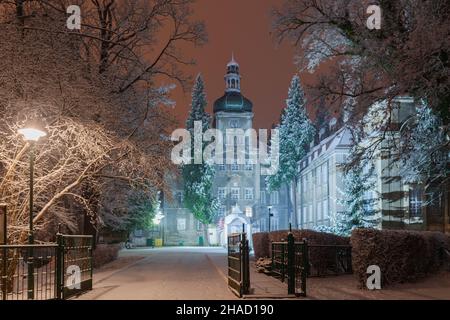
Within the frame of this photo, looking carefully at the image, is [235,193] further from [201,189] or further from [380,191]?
[380,191]

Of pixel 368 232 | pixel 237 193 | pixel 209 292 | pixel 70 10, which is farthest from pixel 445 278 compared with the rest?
pixel 237 193

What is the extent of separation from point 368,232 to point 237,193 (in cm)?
6759

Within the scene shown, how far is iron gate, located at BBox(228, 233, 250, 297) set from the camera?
50.9ft

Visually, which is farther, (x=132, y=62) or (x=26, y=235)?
(x=132, y=62)

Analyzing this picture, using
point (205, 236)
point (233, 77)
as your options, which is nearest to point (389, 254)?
point (205, 236)

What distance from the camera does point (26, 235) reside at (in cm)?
1853

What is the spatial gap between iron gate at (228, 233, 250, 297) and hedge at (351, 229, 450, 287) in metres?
3.56

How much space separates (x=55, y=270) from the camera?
573 inches

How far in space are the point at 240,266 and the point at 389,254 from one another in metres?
4.83

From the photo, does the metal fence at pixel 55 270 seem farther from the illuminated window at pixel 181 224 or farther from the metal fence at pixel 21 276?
the illuminated window at pixel 181 224

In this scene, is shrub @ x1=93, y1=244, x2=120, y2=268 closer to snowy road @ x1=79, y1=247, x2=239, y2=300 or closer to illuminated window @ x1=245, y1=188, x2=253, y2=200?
snowy road @ x1=79, y1=247, x2=239, y2=300

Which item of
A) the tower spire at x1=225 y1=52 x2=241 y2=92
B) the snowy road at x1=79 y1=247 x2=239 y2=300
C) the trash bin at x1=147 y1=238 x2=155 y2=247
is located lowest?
the trash bin at x1=147 y1=238 x2=155 y2=247

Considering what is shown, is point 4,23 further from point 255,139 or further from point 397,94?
point 255,139

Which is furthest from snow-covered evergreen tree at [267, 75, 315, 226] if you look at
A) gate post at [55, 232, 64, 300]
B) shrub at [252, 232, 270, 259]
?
gate post at [55, 232, 64, 300]
